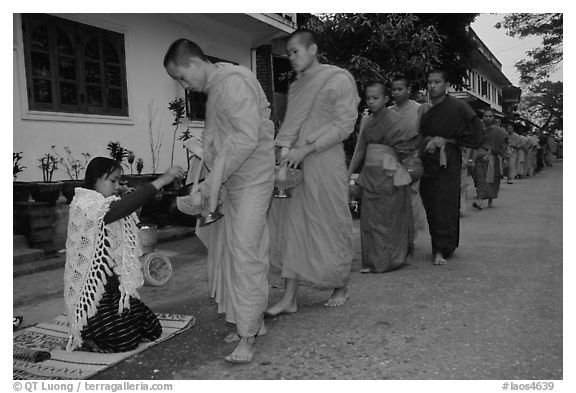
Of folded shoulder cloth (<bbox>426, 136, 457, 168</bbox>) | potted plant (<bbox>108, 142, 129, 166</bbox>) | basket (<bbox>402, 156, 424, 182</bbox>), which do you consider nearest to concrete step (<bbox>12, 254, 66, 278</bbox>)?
potted plant (<bbox>108, 142, 129, 166</bbox>)

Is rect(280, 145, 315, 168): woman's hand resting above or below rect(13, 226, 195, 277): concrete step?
above

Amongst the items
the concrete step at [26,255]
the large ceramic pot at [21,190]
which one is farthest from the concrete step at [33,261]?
the large ceramic pot at [21,190]

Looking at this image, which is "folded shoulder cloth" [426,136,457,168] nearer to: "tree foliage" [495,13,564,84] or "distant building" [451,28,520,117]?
"tree foliage" [495,13,564,84]

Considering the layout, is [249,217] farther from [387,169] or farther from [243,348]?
[387,169]

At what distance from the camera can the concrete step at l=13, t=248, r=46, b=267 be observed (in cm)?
502

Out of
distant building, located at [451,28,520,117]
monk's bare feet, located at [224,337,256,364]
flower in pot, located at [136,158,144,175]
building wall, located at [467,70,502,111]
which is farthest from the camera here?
building wall, located at [467,70,502,111]

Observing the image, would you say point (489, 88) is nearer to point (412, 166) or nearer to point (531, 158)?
point (531, 158)

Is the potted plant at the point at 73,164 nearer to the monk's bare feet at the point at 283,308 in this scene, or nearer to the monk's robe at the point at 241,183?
the monk's bare feet at the point at 283,308

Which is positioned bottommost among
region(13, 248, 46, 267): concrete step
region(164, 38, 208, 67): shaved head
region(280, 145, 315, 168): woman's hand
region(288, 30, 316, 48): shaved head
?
region(13, 248, 46, 267): concrete step

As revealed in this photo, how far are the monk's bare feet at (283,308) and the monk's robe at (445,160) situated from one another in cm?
192

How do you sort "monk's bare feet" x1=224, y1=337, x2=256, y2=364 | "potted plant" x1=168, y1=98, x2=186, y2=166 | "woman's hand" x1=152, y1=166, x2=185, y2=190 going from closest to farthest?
"woman's hand" x1=152, y1=166, x2=185, y2=190, "monk's bare feet" x1=224, y1=337, x2=256, y2=364, "potted plant" x1=168, y1=98, x2=186, y2=166

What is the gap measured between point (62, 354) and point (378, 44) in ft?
26.3

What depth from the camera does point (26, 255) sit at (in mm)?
5105

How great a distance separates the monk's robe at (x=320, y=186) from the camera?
3627 millimetres
